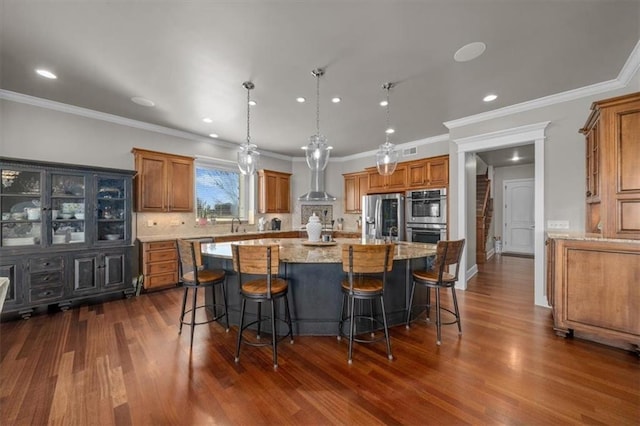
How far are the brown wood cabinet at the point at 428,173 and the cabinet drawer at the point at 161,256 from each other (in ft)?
15.4

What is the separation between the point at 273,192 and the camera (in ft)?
21.0

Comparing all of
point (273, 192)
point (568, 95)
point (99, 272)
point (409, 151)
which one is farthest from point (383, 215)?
point (99, 272)

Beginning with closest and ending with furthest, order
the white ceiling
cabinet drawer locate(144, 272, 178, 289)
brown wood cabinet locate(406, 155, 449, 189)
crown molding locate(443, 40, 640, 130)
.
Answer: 1. the white ceiling
2. crown molding locate(443, 40, 640, 130)
3. cabinet drawer locate(144, 272, 178, 289)
4. brown wood cabinet locate(406, 155, 449, 189)

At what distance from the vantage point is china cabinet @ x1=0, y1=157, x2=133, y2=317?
10.5ft

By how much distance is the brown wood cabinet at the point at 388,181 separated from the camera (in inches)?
218

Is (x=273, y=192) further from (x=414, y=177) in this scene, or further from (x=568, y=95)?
(x=568, y=95)

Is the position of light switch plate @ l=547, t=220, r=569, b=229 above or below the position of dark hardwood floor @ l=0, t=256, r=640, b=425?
above

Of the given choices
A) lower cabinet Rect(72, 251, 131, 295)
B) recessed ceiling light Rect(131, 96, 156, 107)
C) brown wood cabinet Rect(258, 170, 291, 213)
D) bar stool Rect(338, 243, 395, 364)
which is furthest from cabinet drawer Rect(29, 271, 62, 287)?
bar stool Rect(338, 243, 395, 364)

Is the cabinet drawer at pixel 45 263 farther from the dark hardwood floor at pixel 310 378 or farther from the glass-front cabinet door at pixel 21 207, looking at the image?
the dark hardwood floor at pixel 310 378

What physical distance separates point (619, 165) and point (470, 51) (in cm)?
177

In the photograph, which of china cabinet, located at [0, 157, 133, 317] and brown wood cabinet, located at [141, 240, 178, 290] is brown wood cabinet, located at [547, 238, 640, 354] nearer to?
brown wood cabinet, located at [141, 240, 178, 290]

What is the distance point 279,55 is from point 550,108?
3.67 m

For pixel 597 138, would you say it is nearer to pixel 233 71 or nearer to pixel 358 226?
pixel 233 71

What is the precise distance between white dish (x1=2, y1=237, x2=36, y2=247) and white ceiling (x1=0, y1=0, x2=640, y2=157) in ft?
6.23
